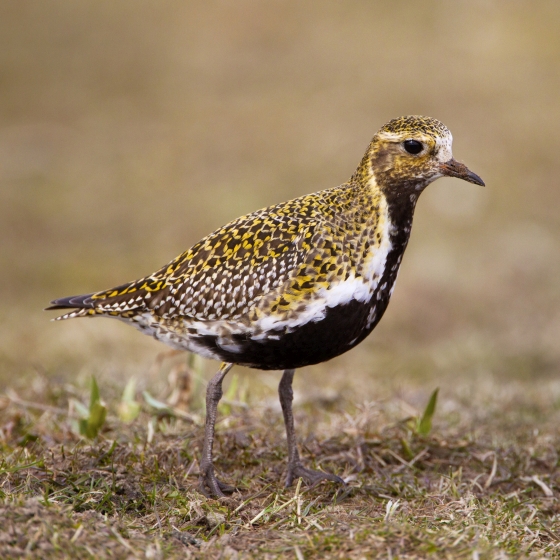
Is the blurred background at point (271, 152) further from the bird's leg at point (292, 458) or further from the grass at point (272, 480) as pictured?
the bird's leg at point (292, 458)

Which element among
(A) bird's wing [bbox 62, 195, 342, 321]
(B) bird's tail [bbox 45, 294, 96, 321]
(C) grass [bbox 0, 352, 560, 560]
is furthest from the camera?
(B) bird's tail [bbox 45, 294, 96, 321]

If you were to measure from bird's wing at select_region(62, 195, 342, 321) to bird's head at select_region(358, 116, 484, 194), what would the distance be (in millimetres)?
434

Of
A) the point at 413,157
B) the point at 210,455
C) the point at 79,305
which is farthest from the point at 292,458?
the point at 413,157

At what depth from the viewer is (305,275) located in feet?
14.7

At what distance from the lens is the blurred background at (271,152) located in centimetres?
951

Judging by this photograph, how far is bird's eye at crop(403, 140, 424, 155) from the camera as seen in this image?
4622 millimetres

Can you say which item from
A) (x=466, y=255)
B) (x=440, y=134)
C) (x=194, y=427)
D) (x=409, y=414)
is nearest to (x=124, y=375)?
(x=194, y=427)

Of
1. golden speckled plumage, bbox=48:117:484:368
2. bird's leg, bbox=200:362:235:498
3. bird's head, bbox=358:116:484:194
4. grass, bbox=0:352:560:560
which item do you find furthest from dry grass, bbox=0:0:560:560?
bird's head, bbox=358:116:484:194

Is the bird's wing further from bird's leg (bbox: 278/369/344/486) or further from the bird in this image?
bird's leg (bbox: 278/369/344/486)

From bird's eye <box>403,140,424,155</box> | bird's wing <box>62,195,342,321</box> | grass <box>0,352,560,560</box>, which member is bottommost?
grass <box>0,352,560,560</box>

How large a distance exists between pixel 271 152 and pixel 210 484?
10.2 meters

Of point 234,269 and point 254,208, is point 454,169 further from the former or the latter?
point 254,208

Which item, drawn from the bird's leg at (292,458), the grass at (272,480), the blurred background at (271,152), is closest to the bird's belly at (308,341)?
the bird's leg at (292,458)

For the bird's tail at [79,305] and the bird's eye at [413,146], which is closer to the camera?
the bird's eye at [413,146]
